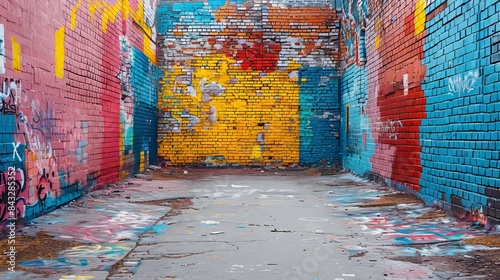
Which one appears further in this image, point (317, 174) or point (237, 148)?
point (237, 148)

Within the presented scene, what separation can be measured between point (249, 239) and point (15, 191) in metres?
2.48

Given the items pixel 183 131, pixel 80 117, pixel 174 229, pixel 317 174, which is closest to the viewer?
pixel 174 229

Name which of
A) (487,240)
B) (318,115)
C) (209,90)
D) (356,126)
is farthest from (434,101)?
(209,90)

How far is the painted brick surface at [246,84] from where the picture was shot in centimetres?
1476

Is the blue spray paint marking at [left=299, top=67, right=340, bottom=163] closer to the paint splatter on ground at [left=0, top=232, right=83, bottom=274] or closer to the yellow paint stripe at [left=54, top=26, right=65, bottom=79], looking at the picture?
the yellow paint stripe at [left=54, top=26, right=65, bottom=79]

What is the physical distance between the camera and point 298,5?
1491 cm

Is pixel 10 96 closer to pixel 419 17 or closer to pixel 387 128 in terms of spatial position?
A: pixel 419 17

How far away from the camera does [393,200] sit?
7.74 meters

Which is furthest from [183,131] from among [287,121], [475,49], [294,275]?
[294,275]

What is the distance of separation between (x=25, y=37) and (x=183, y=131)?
9.17 m

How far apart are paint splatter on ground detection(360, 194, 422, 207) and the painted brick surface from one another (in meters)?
6.78

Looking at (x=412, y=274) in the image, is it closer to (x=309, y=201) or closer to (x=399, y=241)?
(x=399, y=241)

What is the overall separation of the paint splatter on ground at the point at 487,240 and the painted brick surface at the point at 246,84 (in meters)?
9.87

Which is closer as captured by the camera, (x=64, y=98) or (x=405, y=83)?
(x=64, y=98)
